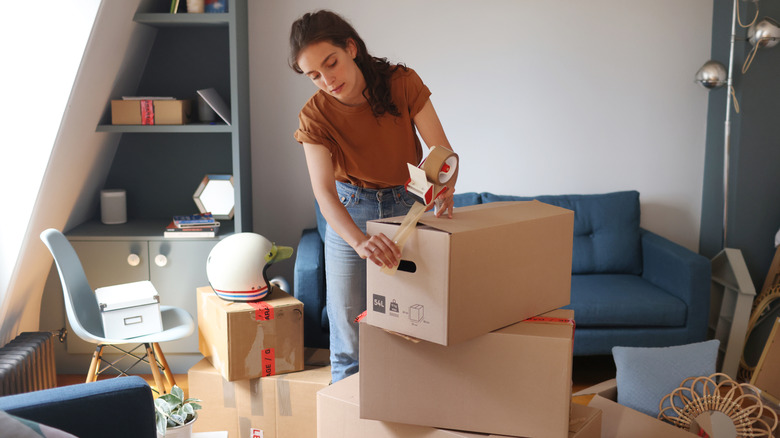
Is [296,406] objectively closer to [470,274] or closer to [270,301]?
[270,301]

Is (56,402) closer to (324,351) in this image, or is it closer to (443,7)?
(324,351)

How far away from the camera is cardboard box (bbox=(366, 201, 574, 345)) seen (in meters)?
1.38

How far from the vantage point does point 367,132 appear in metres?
1.84

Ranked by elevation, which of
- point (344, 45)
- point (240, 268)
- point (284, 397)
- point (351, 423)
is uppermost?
point (344, 45)

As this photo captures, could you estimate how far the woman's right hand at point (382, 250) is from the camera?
1420mm

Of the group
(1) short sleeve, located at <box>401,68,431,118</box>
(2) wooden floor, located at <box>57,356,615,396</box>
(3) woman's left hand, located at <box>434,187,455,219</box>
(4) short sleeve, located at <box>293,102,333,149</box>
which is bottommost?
(2) wooden floor, located at <box>57,356,615,396</box>

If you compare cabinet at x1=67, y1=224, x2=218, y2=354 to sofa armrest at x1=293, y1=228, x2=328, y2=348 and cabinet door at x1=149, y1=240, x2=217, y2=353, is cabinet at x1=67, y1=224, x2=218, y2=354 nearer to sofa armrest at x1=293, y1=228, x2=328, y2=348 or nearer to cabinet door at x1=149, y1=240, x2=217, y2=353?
cabinet door at x1=149, y1=240, x2=217, y2=353

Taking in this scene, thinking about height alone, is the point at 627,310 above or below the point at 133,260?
below

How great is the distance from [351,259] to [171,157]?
1.82m

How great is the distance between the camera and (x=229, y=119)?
308cm

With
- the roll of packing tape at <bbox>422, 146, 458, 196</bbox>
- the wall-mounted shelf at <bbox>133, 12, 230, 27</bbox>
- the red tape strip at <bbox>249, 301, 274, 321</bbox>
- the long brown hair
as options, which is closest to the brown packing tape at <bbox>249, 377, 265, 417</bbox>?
the red tape strip at <bbox>249, 301, 274, 321</bbox>

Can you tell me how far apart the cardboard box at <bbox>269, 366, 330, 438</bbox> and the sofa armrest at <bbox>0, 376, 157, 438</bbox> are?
1003mm

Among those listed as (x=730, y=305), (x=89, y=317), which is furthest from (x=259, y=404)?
(x=730, y=305)

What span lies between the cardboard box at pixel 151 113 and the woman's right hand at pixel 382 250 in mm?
1808
